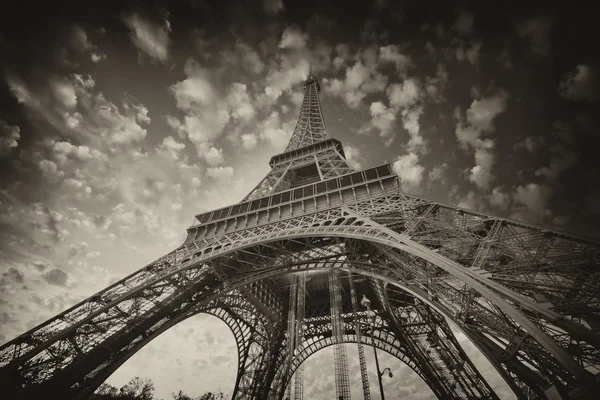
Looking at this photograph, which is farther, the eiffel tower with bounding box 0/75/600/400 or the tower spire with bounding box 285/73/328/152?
the tower spire with bounding box 285/73/328/152

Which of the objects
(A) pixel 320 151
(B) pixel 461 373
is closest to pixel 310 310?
(B) pixel 461 373

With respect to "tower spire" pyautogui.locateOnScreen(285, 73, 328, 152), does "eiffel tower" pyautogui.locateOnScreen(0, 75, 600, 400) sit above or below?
below

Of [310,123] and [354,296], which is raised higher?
[310,123]

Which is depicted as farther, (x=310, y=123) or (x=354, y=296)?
(x=310, y=123)

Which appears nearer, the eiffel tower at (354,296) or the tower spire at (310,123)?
the eiffel tower at (354,296)

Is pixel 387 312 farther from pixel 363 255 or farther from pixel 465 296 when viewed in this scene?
pixel 465 296

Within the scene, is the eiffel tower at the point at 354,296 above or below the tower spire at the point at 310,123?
below
